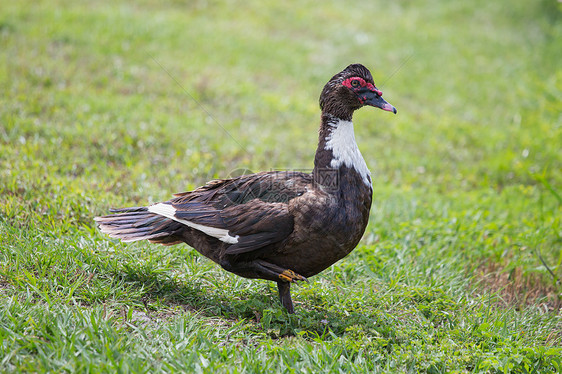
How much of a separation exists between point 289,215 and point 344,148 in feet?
2.13

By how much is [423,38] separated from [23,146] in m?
9.07

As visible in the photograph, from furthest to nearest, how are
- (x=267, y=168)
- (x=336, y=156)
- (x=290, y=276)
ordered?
1. (x=267, y=168)
2. (x=336, y=156)
3. (x=290, y=276)

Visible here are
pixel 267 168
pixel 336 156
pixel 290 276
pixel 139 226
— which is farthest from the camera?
pixel 267 168

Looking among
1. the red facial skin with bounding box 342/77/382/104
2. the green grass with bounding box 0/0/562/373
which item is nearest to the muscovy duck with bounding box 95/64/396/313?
the red facial skin with bounding box 342/77/382/104

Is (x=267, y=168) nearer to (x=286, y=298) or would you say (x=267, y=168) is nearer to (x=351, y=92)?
(x=351, y=92)

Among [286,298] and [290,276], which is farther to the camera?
[286,298]

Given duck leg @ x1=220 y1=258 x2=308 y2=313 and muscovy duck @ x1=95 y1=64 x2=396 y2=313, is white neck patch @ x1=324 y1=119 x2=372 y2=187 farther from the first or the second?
duck leg @ x1=220 y1=258 x2=308 y2=313

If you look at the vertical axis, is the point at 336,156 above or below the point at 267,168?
above

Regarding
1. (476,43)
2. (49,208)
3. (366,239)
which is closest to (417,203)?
(366,239)

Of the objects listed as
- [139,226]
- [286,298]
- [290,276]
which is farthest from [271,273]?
[139,226]

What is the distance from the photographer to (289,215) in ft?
12.2

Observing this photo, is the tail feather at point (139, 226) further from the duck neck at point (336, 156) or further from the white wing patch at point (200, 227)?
the duck neck at point (336, 156)

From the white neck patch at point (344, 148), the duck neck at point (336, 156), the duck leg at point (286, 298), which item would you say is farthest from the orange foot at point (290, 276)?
the white neck patch at point (344, 148)

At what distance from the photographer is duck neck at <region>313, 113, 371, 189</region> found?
12.6 feet
